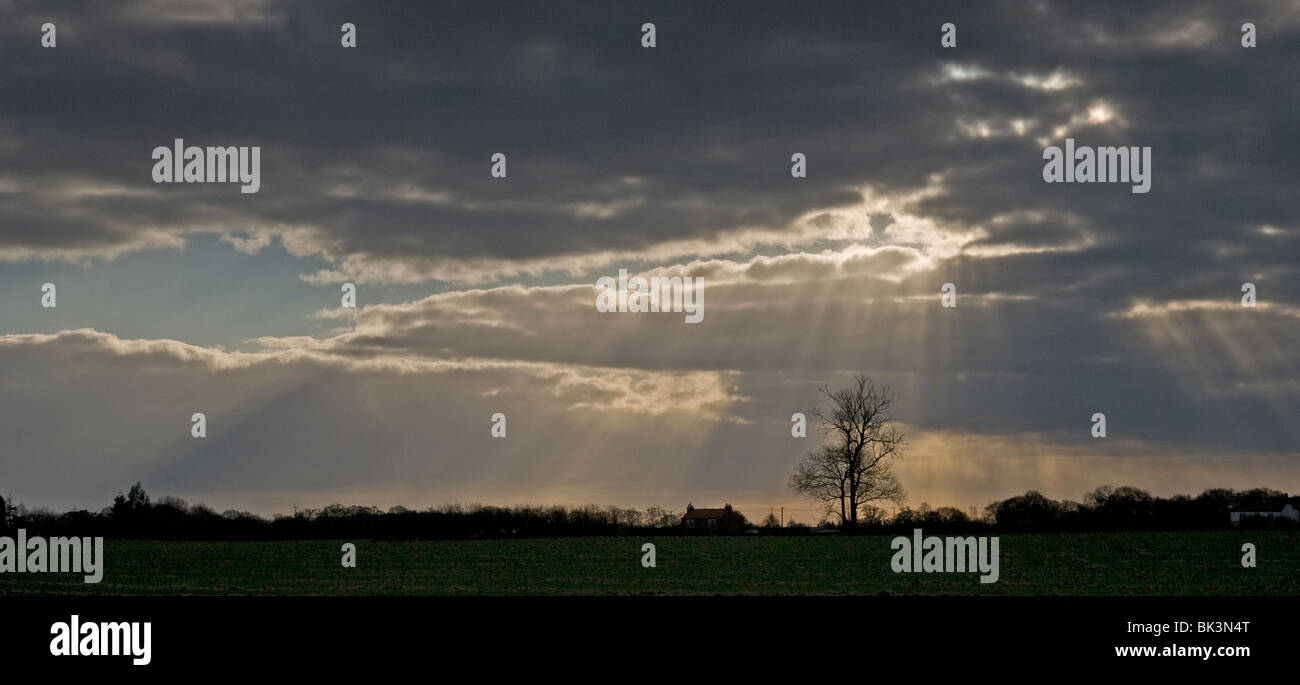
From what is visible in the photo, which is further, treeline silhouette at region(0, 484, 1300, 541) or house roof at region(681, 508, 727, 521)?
house roof at region(681, 508, 727, 521)

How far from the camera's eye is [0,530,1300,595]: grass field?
45.6m

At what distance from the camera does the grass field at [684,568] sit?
45.6 metres

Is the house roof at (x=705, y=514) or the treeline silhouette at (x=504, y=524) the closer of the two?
the treeline silhouette at (x=504, y=524)

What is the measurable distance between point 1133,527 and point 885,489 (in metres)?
21.7

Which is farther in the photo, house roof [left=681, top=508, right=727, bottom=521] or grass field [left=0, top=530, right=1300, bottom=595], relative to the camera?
house roof [left=681, top=508, right=727, bottom=521]

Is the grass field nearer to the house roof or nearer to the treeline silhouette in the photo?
the treeline silhouette

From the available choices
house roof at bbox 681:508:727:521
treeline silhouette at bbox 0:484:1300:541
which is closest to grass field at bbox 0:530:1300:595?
treeline silhouette at bbox 0:484:1300:541

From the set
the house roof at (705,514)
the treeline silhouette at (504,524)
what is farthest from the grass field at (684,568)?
the house roof at (705,514)

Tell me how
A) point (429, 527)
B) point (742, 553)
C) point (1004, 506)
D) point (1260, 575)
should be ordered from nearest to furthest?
point (1260, 575) → point (742, 553) → point (429, 527) → point (1004, 506)

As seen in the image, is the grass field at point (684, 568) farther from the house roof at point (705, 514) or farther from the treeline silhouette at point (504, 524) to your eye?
the house roof at point (705, 514)

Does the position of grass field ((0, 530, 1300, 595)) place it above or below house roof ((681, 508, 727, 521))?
above
